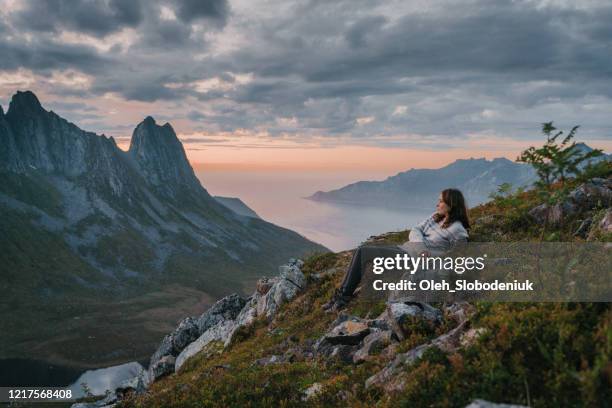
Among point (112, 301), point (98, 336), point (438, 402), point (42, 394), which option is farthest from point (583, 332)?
point (112, 301)

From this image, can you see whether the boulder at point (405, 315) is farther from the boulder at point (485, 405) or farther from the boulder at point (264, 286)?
the boulder at point (264, 286)

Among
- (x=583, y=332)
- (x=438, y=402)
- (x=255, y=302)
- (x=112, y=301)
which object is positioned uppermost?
(x=583, y=332)

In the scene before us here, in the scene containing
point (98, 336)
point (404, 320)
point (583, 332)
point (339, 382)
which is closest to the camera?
point (583, 332)

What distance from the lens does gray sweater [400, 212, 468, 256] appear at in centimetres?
1323

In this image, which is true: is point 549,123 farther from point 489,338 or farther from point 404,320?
point 404,320

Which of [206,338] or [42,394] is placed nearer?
[42,394]

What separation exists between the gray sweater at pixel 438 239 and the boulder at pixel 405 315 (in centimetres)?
238

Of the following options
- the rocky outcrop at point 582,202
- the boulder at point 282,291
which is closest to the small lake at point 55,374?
the boulder at point 282,291

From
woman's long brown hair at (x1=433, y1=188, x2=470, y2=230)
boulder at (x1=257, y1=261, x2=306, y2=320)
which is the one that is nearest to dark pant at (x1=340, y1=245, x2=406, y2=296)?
woman's long brown hair at (x1=433, y1=188, x2=470, y2=230)

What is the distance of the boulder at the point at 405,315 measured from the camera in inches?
420

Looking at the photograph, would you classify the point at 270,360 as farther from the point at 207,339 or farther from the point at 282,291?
the point at 207,339

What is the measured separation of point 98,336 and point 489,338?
491ft

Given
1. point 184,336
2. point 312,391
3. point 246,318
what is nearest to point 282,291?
point 246,318

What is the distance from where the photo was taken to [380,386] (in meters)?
8.80
